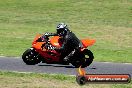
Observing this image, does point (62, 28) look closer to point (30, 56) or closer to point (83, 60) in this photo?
point (83, 60)

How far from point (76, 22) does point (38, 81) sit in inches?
891

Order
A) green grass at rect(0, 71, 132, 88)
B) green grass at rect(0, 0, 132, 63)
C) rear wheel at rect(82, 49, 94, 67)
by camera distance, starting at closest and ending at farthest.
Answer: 1. green grass at rect(0, 71, 132, 88)
2. rear wheel at rect(82, 49, 94, 67)
3. green grass at rect(0, 0, 132, 63)

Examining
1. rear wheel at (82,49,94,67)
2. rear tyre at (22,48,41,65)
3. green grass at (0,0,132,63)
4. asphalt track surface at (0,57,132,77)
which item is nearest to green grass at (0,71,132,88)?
asphalt track surface at (0,57,132,77)

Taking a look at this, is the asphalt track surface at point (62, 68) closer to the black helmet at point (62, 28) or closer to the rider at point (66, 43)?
the rider at point (66, 43)

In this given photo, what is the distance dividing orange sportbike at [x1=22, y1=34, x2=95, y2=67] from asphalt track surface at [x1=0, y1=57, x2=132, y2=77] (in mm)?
226

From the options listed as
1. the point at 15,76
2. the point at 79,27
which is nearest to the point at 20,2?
the point at 79,27

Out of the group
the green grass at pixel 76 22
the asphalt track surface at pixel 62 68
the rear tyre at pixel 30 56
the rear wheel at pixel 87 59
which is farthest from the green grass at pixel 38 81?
the green grass at pixel 76 22

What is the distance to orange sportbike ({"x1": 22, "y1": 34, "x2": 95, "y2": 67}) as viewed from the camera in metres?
16.5

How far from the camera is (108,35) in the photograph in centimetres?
2852

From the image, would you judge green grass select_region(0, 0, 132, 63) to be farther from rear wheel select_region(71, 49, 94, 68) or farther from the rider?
the rider

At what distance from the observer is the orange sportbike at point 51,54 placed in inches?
650

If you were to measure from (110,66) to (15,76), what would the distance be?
4737 mm

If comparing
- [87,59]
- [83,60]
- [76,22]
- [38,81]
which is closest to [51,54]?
[83,60]

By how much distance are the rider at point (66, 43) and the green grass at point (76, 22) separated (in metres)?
2.27
